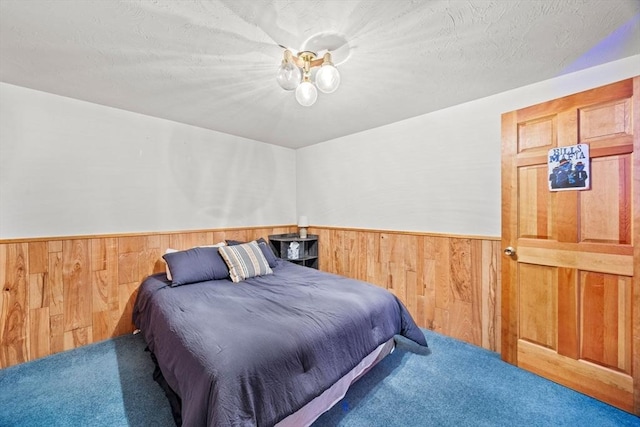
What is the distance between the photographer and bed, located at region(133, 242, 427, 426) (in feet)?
3.98

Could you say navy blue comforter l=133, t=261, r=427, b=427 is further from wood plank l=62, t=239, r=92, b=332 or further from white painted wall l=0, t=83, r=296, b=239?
white painted wall l=0, t=83, r=296, b=239

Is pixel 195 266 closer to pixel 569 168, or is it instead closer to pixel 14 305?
pixel 14 305

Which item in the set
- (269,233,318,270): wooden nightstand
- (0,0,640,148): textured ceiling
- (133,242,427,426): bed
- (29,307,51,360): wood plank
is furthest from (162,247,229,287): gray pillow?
(0,0,640,148): textured ceiling

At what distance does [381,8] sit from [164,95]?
78.0 inches

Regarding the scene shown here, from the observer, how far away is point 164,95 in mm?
2336

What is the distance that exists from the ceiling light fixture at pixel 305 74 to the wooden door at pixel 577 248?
165cm

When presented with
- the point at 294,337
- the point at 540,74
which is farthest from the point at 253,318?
the point at 540,74

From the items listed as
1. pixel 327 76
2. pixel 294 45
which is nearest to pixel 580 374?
pixel 327 76

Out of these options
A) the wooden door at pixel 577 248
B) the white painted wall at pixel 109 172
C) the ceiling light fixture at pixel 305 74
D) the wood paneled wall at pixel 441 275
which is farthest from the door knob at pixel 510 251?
the white painted wall at pixel 109 172

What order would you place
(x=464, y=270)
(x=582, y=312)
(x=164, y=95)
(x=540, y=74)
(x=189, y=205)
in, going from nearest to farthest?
(x=582, y=312)
(x=540, y=74)
(x=164, y=95)
(x=464, y=270)
(x=189, y=205)

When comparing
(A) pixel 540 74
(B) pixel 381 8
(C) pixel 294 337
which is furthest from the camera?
(A) pixel 540 74

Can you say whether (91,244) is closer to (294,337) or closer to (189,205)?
(189,205)

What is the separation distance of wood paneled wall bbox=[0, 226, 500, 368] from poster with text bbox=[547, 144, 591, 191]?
2.22 ft

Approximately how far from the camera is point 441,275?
2.68 meters
